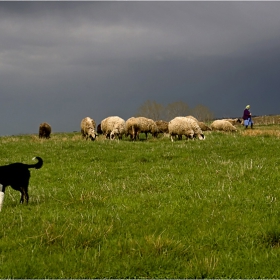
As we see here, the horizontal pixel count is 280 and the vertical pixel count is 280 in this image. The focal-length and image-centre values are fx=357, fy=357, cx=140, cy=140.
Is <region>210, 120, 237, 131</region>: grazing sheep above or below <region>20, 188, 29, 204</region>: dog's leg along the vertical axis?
above

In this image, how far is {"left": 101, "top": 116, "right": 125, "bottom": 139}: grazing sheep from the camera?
1213 inches

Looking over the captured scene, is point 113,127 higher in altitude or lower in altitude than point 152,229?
higher

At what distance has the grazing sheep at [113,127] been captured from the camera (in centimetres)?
3081

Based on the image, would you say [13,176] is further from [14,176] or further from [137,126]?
[137,126]

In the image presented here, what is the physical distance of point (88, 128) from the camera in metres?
31.2

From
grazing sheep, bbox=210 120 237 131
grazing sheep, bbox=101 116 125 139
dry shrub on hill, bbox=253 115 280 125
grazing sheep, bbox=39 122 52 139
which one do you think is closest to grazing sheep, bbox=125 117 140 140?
grazing sheep, bbox=101 116 125 139

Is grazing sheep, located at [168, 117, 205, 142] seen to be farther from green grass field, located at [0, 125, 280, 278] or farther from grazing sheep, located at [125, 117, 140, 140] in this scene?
green grass field, located at [0, 125, 280, 278]

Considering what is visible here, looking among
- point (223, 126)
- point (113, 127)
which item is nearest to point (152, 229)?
point (113, 127)

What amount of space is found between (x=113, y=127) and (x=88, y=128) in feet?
7.18

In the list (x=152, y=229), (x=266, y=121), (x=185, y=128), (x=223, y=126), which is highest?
(x=266, y=121)

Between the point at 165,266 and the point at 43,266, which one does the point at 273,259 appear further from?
the point at 43,266

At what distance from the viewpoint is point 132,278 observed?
4641mm

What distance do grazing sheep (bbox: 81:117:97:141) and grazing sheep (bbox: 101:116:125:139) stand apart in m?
1.24

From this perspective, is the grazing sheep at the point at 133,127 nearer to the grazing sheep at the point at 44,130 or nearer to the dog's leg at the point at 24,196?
the grazing sheep at the point at 44,130
